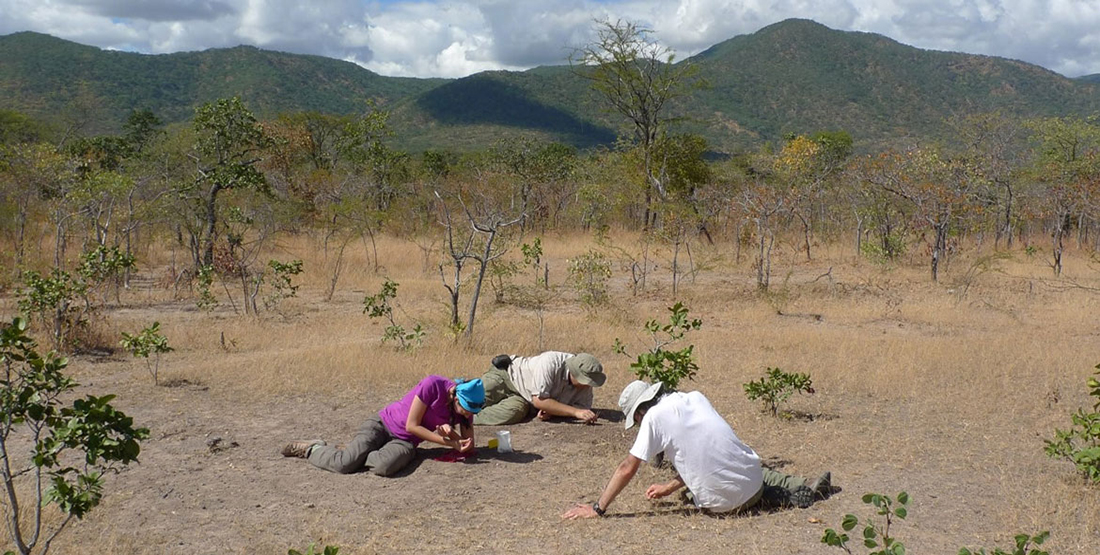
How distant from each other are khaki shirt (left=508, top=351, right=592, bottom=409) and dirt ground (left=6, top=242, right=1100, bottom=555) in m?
0.22

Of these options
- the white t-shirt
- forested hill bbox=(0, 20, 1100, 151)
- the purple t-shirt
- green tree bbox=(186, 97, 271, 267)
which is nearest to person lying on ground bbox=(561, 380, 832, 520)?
the white t-shirt

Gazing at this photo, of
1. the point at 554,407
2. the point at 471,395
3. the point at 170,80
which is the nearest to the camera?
the point at 471,395

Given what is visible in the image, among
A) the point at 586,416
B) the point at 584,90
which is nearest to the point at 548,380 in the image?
the point at 586,416

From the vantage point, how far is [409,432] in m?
5.34

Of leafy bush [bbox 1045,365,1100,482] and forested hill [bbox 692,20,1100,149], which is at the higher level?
forested hill [bbox 692,20,1100,149]

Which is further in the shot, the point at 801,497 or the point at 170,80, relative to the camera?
the point at 170,80

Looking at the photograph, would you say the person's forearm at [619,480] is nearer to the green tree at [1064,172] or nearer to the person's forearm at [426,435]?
the person's forearm at [426,435]

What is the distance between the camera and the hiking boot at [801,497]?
180 inches

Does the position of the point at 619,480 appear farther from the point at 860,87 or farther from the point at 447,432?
the point at 860,87

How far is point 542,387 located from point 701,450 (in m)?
2.09

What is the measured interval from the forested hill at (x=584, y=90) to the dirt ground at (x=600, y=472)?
67.5m

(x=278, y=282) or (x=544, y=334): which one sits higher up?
(x=278, y=282)

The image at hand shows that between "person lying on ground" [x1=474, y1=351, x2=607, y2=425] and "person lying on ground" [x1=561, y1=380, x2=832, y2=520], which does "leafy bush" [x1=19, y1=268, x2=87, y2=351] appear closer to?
"person lying on ground" [x1=474, y1=351, x2=607, y2=425]

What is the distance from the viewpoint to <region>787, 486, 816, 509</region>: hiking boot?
4.57 meters
